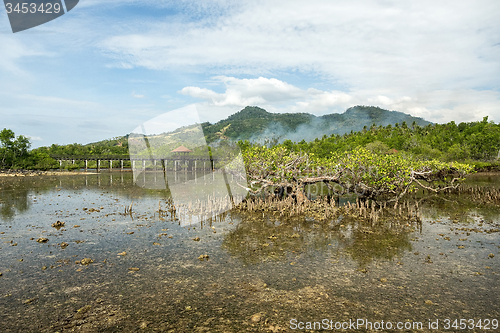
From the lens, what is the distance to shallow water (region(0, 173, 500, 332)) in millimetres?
7895

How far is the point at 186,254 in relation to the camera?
12.8 m

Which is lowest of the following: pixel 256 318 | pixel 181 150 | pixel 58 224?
pixel 256 318

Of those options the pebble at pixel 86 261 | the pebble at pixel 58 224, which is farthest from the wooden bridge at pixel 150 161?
the pebble at pixel 86 261

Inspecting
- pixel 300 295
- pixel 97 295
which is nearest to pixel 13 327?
pixel 97 295

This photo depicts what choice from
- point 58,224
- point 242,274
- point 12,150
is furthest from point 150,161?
point 242,274

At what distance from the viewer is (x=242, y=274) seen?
1063 centimetres

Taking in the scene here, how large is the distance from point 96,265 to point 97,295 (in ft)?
9.27

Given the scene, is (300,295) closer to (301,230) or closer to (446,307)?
(446,307)

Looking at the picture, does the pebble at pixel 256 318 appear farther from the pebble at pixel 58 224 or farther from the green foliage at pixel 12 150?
the green foliage at pixel 12 150

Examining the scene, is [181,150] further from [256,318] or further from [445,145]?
[256,318]

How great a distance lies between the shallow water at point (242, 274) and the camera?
7.89 metres

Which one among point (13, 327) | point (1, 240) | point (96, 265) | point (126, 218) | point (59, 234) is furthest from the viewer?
point (126, 218)

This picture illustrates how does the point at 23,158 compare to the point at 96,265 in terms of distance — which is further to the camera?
the point at 23,158

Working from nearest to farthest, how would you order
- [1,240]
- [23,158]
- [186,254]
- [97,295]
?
[97,295]
[186,254]
[1,240]
[23,158]
